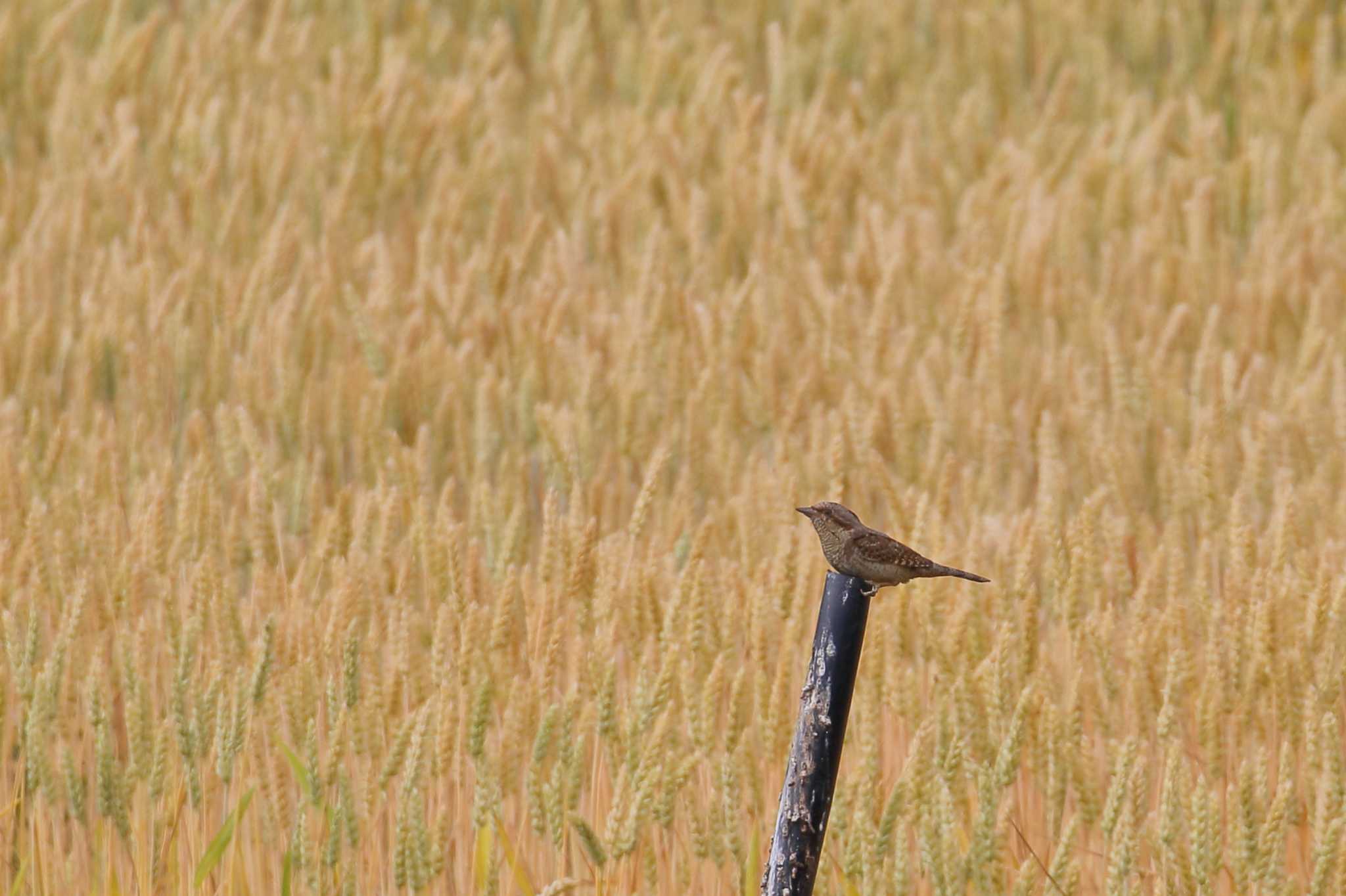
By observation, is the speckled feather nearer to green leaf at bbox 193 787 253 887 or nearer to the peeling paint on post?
the peeling paint on post

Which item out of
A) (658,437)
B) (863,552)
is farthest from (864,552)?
(658,437)

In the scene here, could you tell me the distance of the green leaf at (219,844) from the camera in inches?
77.4

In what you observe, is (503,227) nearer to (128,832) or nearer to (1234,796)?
(128,832)

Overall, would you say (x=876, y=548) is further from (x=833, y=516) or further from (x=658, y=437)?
(x=658, y=437)

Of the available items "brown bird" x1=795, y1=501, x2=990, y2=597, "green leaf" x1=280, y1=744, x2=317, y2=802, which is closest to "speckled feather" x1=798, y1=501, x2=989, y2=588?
"brown bird" x1=795, y1=501, x2=990, y2=597

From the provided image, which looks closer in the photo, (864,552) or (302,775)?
(864,552)

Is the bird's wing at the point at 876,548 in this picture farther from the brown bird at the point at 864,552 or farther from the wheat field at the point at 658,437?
the wheat field at the point at 658,437

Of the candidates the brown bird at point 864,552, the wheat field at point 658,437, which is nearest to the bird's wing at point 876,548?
the brown bird at point 864,552

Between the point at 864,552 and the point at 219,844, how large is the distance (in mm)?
825

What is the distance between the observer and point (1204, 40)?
18.8 ft

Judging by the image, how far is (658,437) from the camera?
3.37 meters

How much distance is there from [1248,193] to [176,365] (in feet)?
8.33

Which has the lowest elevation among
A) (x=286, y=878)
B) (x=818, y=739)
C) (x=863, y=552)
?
(x=286, y=878)

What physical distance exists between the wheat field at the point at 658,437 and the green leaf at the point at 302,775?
5cm
